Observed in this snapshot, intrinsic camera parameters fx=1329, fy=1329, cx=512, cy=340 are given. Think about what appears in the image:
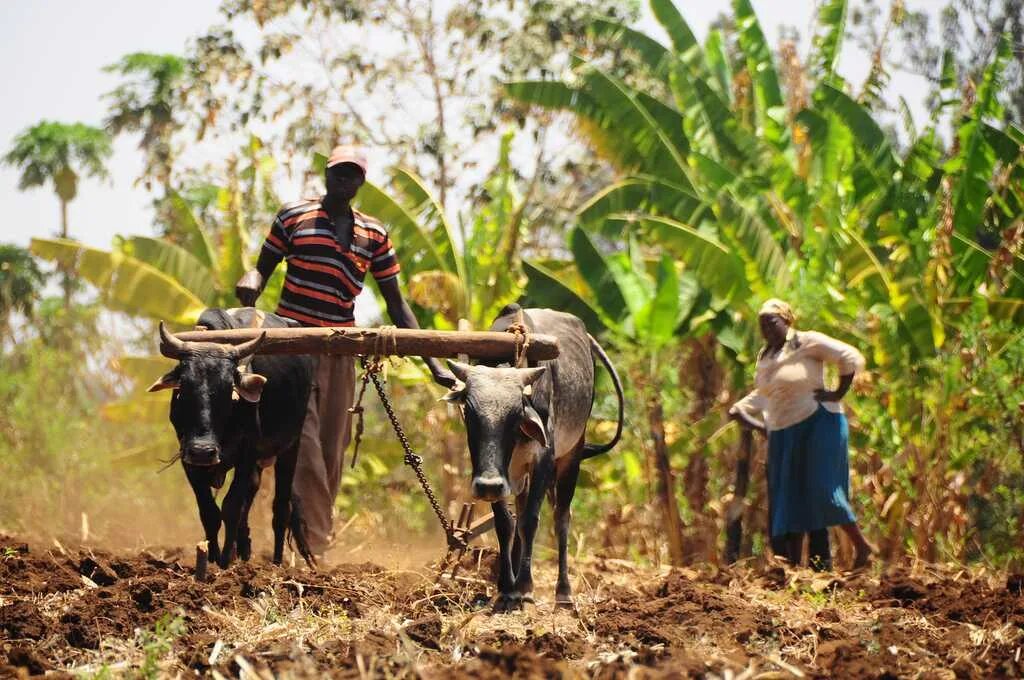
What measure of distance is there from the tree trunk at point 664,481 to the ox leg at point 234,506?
5.80 meters

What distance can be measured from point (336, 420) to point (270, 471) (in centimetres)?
587

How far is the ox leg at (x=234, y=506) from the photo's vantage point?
6691 millimetres

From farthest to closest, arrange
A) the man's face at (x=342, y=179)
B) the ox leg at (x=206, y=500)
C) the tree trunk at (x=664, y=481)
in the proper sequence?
1. the tree trunk at (x=664, y=481)
2. the man's face at (x=342, y=179)
3. the ox leg at (x=206, y=500)

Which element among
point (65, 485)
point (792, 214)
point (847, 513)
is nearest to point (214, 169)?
point (65, 485)

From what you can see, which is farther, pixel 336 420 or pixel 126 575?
pixel 336 420

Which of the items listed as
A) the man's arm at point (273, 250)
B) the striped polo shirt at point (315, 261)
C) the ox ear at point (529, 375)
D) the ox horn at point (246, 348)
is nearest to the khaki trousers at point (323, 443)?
the striped polo shirt at point (315, 261)

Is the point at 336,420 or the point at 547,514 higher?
the point at 336,420

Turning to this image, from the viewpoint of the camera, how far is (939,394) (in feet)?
36.0

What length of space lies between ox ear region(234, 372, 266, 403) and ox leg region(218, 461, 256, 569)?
62 cm

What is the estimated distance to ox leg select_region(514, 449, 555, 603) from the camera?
6.38 metres

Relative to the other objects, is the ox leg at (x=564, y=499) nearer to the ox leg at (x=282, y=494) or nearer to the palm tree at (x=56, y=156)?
the ox leg at (x=282, y=494)

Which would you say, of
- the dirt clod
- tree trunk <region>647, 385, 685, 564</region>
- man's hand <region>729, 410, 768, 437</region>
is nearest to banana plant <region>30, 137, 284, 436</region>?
tree trunk <region>647, 385, 685, 564</region>

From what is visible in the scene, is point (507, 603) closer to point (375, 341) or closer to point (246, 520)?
point (375, 341)

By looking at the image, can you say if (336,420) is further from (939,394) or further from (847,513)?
(939,394)
